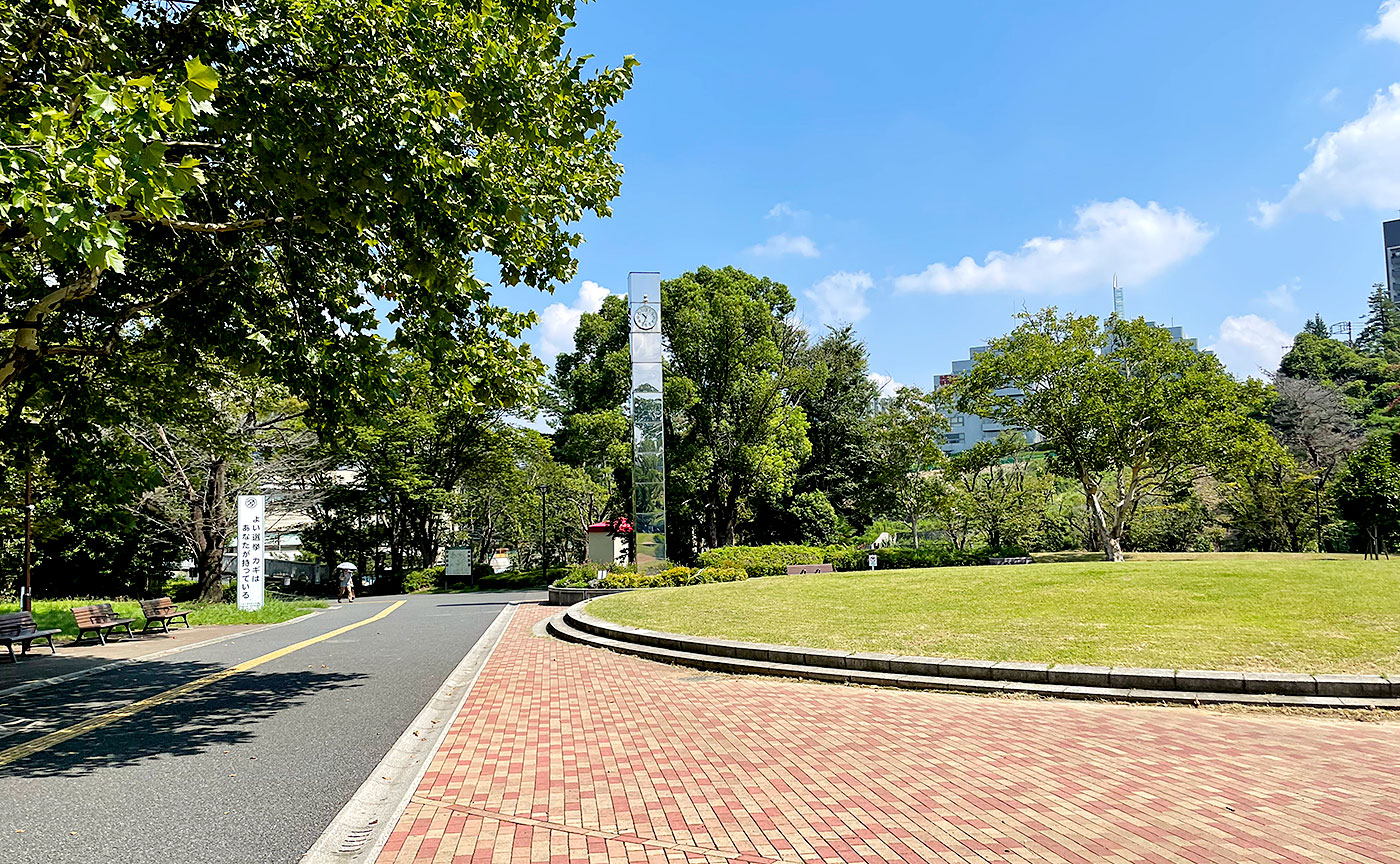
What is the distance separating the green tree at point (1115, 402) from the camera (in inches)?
1004

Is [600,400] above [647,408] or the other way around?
above

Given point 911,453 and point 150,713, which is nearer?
point 150,713

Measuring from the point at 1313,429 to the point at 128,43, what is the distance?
1819 inches

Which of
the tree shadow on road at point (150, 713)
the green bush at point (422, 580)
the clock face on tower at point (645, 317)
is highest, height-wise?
the clock face on tower at point (645, 317)

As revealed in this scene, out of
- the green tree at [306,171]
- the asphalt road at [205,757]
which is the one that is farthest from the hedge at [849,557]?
the green tree at [306,171]

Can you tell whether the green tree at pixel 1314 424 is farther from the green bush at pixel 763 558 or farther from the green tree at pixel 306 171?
the green tree at pixel 306 171

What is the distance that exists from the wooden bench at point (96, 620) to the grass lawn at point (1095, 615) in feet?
29.1

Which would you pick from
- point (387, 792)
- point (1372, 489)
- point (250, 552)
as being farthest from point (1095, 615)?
point (250, 552)

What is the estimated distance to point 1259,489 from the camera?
30625 mm

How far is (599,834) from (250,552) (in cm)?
2130

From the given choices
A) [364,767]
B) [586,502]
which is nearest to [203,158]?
[364,767]

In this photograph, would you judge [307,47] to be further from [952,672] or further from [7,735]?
[952,672]

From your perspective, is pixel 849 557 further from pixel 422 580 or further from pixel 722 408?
pixel 422 580

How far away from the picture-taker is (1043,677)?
862cm
